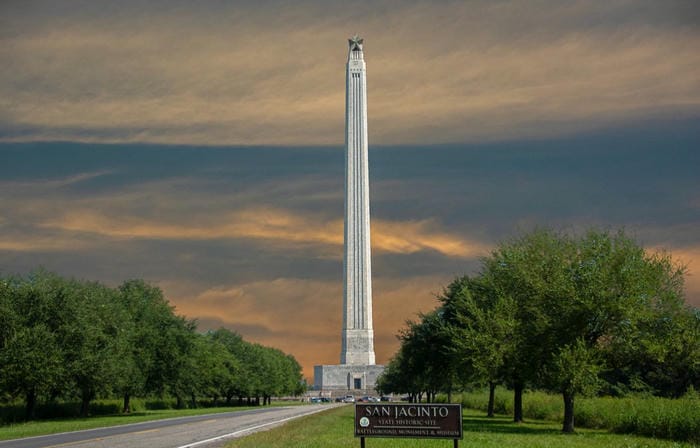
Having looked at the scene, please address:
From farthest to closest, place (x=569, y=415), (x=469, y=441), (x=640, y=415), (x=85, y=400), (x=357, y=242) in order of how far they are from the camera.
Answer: (x=357, y=242) < (x=85, y=400) < (x=569, y=415) < (x=640, y=415) < (x=469, y=441)

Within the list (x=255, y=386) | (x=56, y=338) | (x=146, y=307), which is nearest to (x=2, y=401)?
(x=56, y=338)

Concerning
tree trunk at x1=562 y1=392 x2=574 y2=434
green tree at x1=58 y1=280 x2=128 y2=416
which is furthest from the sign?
green tree at x1=58 y1=280 x2=128 y2=416

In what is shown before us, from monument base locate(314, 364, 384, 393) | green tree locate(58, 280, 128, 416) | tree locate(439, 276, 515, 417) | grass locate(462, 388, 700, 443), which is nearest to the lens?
grass locate(462, 388, 700, 443)

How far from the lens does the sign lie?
1973cm

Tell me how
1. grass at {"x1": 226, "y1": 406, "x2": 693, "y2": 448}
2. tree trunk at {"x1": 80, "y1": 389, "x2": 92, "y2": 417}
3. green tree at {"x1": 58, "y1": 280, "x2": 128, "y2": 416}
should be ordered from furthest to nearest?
tree trunk at {"x1": 80, "y1": 389, "x2": 92, "y2": 417} → green tree at {"x1": 58, "y1": 280, "x2": 128, "y2": 416} → grass at {"x1": 226, "y1": 406, "x2": 693, "y2": 448}

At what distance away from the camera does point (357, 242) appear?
6693 inches

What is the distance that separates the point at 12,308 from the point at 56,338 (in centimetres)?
361

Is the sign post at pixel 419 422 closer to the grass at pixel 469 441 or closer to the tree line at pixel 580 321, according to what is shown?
the grass at pixel 469 441

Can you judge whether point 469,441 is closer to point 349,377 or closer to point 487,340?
→ point 487,340

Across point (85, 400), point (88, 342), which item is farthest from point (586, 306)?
point (85, 400)

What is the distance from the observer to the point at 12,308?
54.3 metres

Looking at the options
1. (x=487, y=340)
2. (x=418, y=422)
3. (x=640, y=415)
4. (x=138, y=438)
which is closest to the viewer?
(x=418, y=422)

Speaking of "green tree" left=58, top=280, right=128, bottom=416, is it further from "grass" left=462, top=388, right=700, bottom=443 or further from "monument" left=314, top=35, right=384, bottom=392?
"monument" left=314, top=35, right=384, bottom=392

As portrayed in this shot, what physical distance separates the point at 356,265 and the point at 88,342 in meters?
116
